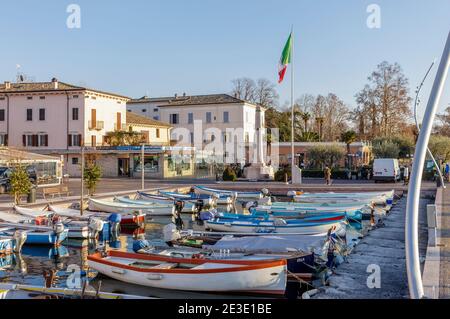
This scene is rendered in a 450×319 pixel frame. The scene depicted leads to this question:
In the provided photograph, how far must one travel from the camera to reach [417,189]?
7879 millimetres

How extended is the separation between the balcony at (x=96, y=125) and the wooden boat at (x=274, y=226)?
37683mm

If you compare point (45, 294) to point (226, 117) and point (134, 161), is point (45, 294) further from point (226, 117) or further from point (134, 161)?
point (226, 117)

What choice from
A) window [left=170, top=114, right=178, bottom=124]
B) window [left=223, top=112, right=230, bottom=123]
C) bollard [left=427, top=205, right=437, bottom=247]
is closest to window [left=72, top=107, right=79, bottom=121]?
window [left=170, top=114, right=178, bottom=124]

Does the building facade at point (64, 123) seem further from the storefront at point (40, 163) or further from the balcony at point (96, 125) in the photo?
the storefront at point (40, 163)

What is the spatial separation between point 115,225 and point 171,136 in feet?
161

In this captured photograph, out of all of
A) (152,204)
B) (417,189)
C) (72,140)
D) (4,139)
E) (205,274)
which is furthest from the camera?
(4,139)

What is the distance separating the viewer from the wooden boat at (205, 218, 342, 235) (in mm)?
19672

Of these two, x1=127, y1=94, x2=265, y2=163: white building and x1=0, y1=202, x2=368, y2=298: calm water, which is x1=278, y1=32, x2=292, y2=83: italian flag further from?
x1=127, y1=94, x2=265, y2=163: white building

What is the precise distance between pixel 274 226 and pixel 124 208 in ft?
35.5

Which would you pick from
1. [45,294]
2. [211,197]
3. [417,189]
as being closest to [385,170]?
[211,197]

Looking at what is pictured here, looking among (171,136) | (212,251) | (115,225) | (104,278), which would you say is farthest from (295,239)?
(171,136)

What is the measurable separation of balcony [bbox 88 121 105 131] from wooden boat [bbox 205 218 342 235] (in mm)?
37683

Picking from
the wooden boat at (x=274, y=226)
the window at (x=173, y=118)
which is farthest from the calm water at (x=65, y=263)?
the window at (x=173, y=118)
